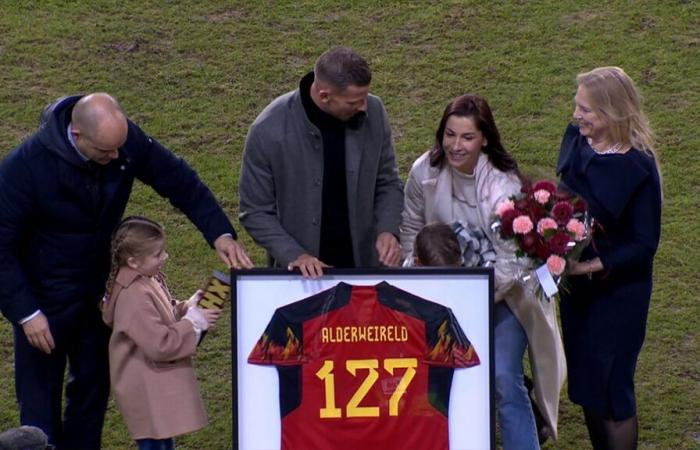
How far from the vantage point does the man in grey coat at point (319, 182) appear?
6.42 m


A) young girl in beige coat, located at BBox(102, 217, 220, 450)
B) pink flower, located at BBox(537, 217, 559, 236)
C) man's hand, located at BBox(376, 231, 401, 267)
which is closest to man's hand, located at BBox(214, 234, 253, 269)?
young girl in beige coat, located at BBox(102, 217, 220, 450)

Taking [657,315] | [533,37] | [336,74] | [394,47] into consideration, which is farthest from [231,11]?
[336,74]

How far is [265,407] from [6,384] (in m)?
2.36

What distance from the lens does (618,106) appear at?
6277 mm

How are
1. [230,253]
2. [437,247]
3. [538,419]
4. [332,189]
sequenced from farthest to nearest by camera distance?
[538,419] < [332,189] < [230,253] < [437,247]

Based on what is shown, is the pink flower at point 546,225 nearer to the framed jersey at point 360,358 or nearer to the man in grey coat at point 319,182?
the framed jersey at point 360,358

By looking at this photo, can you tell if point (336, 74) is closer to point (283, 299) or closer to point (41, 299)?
point (283, 299)

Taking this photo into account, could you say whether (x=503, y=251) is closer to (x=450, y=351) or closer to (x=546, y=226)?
(x=546, y=226)

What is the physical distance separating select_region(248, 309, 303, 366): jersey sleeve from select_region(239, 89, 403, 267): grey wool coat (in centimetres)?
43

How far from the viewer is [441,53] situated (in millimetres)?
11250

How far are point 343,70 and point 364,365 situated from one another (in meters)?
1.19

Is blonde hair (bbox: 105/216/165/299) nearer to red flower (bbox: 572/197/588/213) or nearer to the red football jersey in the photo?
the red football jersey

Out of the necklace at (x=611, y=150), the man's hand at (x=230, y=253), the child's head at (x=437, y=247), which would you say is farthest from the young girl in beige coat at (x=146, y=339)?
the necklace at (x=611, y=150)

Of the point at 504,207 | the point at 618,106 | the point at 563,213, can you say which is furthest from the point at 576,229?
the point at 618,106
